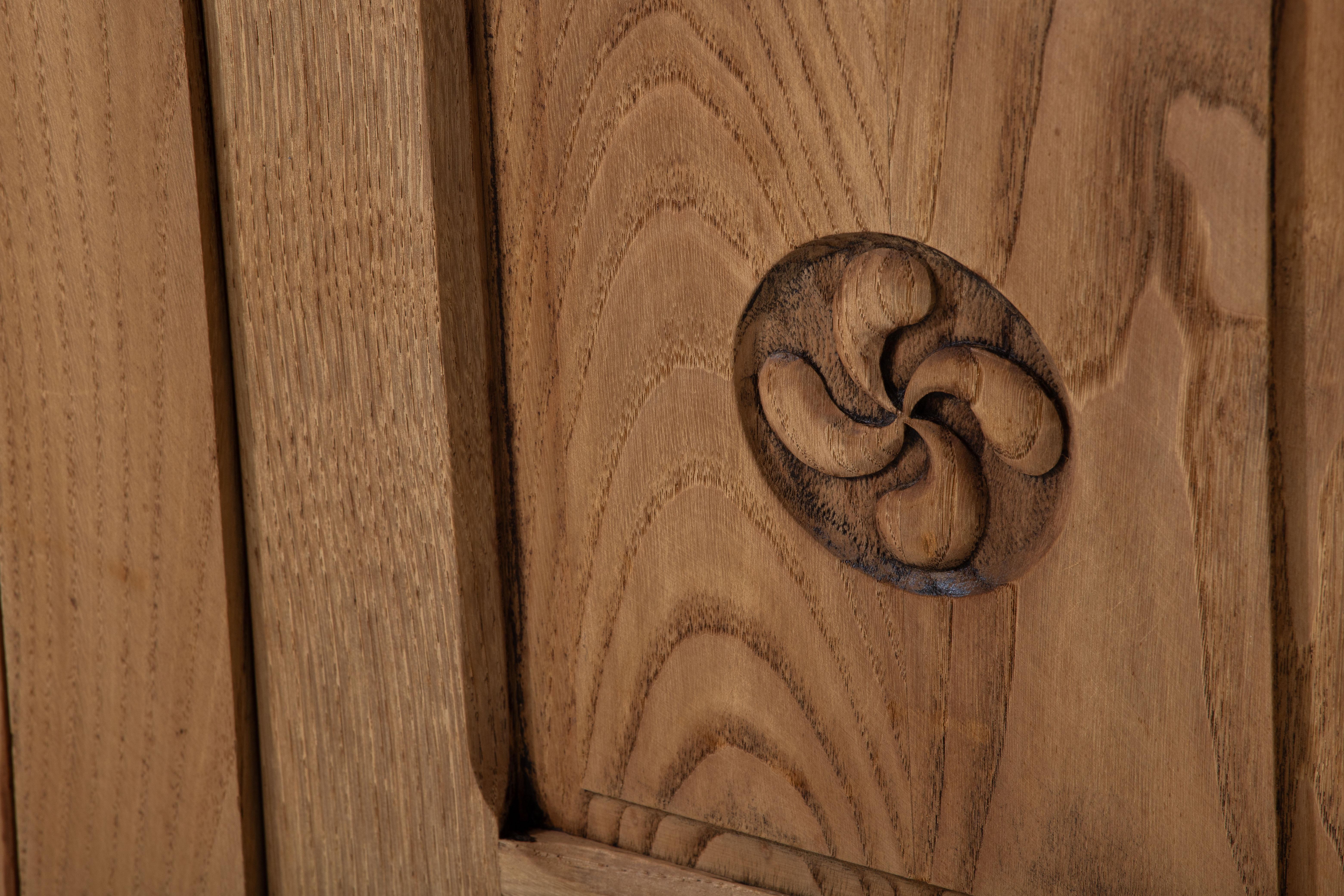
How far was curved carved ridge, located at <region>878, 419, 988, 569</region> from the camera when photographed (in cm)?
29

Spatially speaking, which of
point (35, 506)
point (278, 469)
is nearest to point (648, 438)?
point (278, 469)

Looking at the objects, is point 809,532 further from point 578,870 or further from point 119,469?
point 119,469

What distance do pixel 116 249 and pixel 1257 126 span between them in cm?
38

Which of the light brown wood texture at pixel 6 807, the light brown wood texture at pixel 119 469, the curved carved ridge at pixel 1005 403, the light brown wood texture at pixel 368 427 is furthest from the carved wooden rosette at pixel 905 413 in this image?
the light brown wood texture at pixel 6 807

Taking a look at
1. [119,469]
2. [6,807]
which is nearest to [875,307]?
[119,469]

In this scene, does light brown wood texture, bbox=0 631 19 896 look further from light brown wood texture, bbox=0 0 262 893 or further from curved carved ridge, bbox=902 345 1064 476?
curved carved ridge, bbox=902 345 1064 476

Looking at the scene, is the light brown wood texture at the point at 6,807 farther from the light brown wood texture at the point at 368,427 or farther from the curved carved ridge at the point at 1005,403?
the curved carved ridge at the point at 1005,403

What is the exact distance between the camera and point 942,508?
293 mm

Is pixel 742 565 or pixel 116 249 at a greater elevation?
pixel 116 249

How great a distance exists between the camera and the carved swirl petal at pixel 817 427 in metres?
0.30

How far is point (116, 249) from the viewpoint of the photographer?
417mm

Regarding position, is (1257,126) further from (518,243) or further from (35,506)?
(35,506)

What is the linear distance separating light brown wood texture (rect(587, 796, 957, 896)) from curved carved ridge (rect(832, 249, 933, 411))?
0.45ft

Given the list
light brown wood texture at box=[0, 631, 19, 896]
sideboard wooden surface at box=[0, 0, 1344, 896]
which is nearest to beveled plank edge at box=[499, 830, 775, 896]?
sideboard wooden surface at box=[0, 0, 1344, 896]
